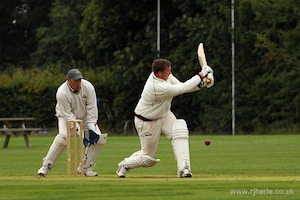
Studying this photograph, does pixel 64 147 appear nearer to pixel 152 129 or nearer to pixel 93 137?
pixel 93 137

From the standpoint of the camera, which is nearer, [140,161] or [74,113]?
[140,161]

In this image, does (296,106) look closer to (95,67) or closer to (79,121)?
(95,67)

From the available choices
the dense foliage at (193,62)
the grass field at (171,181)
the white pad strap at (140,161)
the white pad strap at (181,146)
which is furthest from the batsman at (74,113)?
the dense foliage at (193,62)

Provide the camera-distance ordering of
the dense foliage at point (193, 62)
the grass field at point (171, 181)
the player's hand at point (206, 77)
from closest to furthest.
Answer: the grass field at point (171, 181)
the player's hand at point (206, 77)
the dense foliage at point (193, 62)

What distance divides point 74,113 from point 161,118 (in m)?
1.60

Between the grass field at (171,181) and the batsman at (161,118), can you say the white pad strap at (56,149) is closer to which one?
the grass field at (171,181)

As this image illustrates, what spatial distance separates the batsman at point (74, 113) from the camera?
53.7ft

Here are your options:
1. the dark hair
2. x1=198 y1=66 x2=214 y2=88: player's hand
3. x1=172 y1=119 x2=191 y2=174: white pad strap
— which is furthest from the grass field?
the dark hair

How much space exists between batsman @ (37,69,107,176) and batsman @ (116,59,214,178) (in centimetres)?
106

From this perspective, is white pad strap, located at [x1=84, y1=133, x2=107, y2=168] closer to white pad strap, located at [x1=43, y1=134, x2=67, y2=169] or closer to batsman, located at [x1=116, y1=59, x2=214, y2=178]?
white pad strap, located at [x1=43, y1=134, x2=67, y2=169]

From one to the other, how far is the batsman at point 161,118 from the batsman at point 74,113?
41.6 inches

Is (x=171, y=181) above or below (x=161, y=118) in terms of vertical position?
below

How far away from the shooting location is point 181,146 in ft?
50.6

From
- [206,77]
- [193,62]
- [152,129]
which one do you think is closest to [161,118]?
[152,129]
